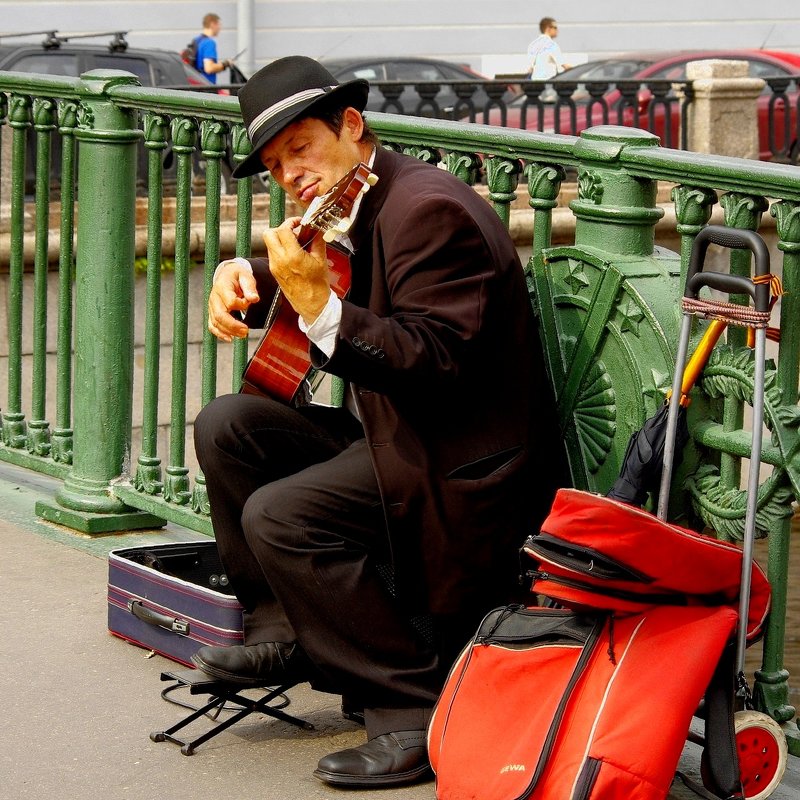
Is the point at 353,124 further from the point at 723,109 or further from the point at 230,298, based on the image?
the point at 723,109

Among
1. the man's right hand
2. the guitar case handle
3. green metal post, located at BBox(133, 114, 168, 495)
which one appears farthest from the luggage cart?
green metal post, located at BBox(133, 114, 168, 495)

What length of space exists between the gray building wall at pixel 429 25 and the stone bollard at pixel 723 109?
898cm

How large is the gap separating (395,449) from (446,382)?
22cm


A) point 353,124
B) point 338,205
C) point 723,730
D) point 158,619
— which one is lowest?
point 158,619

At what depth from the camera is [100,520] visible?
482cm

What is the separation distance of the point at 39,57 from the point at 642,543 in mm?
11037

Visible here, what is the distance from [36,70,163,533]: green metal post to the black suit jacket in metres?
1.57

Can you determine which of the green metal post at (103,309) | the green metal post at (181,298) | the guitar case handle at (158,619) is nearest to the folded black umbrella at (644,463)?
the guitar case handle at (158,619)

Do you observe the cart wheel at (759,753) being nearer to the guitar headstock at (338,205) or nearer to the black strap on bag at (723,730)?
the black strap on bag at (723,730)

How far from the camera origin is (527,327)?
3.26 metres

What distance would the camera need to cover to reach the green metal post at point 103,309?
4684 mm

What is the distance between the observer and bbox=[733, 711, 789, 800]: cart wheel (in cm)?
289

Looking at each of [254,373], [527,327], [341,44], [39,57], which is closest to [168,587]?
[254,373]

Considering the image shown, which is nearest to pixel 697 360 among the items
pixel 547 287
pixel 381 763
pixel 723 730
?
pixel 547 287
